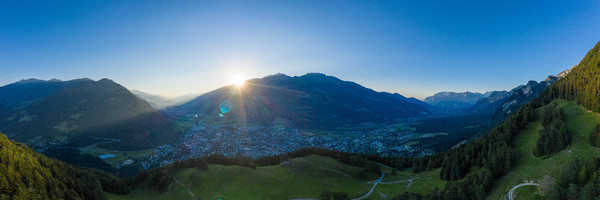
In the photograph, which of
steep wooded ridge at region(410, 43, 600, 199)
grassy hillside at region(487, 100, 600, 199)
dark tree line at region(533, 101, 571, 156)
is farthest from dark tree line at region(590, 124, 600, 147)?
steep wooded ridge at region(410, 43, 600, 199)

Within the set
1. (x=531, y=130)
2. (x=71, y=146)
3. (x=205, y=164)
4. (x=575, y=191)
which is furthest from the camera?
(x=71, y=146)

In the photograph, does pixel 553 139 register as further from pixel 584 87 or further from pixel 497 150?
pixel 584 87

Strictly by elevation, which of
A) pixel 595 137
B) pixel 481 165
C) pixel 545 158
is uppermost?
pixel 595 137

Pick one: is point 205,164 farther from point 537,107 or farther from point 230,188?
point 537,107

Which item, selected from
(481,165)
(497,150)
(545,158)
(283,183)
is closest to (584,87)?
(545,158)

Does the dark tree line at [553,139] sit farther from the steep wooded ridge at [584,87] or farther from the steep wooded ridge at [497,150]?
the steep wooded ridge at [584,87]

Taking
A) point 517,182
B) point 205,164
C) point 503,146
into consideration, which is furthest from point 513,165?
point 205,164

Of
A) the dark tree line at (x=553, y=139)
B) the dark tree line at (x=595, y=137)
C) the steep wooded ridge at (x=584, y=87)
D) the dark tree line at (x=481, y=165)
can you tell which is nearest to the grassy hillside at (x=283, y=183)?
the dark tree line at (x=481, y=165)
